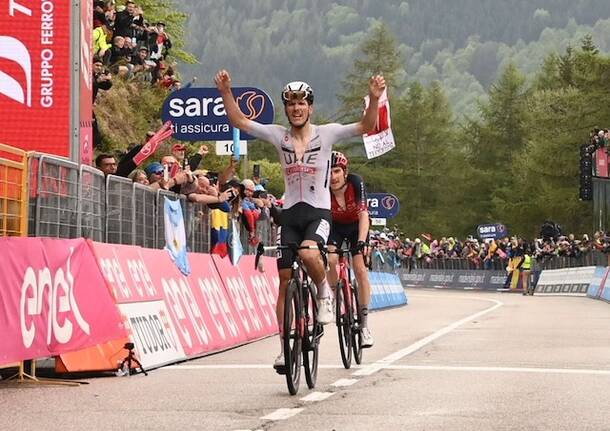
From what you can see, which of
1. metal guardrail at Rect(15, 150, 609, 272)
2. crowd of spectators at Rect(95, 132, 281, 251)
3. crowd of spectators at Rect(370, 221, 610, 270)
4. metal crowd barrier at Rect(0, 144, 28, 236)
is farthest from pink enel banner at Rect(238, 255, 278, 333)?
crowd of spectators at Rect(370, 221, 610, 270)

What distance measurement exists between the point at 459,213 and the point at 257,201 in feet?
369

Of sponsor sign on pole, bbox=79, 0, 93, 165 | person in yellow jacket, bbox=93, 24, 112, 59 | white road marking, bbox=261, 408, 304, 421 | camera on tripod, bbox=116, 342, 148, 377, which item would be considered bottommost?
white road marking, bbox=261, 408, 304, 421

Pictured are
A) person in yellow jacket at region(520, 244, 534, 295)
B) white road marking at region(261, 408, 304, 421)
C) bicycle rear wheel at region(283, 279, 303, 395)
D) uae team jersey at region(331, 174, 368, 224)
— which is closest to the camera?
white road marking at region(261, 408, 304, 421)

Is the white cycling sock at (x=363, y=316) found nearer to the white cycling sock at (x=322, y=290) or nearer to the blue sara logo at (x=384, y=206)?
the white cycling sock at (x=322, y=290)

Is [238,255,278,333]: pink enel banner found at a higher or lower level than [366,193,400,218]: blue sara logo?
lower

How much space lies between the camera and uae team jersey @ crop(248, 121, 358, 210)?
11664mm

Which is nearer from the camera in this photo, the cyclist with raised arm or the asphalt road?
the asphalt road

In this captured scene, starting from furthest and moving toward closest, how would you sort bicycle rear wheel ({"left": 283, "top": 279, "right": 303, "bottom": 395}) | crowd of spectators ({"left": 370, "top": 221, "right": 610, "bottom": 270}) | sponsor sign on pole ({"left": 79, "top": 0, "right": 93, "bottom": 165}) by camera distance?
1. crowd of spectators ({"left": 370, "top": 221, "right": 610, "bottom": 270})
2. sponsor sign on pole ({"left": 79, "top": 0, "right": 93, "bottom": 165})
3. bicycle rear wheel ({"left": 283, "top": 279, "right": 303, "bottom": 395})

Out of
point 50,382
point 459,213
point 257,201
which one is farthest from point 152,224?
point 459,213

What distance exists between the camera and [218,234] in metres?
19.6

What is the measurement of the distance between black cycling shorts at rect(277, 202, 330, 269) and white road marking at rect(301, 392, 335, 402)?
125cm

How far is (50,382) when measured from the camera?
1209 cm

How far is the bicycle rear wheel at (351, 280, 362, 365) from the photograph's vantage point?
45.5 ft

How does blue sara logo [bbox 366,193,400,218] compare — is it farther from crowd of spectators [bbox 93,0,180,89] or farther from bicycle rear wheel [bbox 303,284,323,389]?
bicycle rear wheel [bbox 303,284,323,389]
